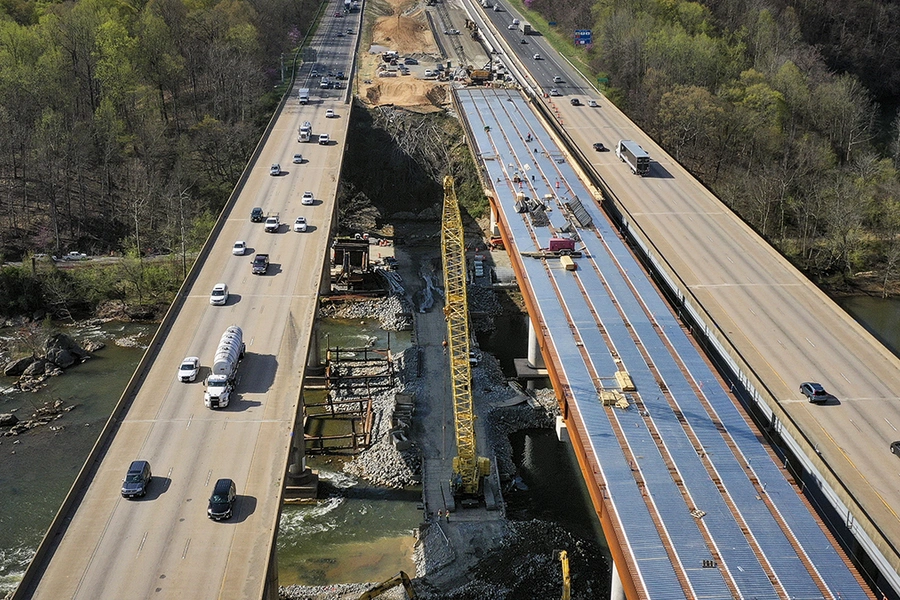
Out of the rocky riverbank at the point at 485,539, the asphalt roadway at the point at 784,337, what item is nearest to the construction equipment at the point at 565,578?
the rocky riverbank at the point at 485,539

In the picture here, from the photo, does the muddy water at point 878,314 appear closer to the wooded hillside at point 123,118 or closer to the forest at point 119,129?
the wooded hillside at point 123,118

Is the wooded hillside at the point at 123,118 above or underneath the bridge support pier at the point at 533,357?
above

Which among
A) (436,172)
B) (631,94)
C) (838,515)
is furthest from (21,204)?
(838,515)

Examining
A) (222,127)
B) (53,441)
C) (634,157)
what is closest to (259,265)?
(53,441)

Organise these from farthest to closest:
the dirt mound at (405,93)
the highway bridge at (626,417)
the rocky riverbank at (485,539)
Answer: the dirt mound at (405,93), the rocky riverbank at (485,539), the highway bridge at (626,417)

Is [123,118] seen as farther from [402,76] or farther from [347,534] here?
[347,534]

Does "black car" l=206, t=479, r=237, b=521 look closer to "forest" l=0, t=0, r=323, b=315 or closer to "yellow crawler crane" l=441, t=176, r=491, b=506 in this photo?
"yellow crawler crane" l=441, t=176, r=491, b=506
